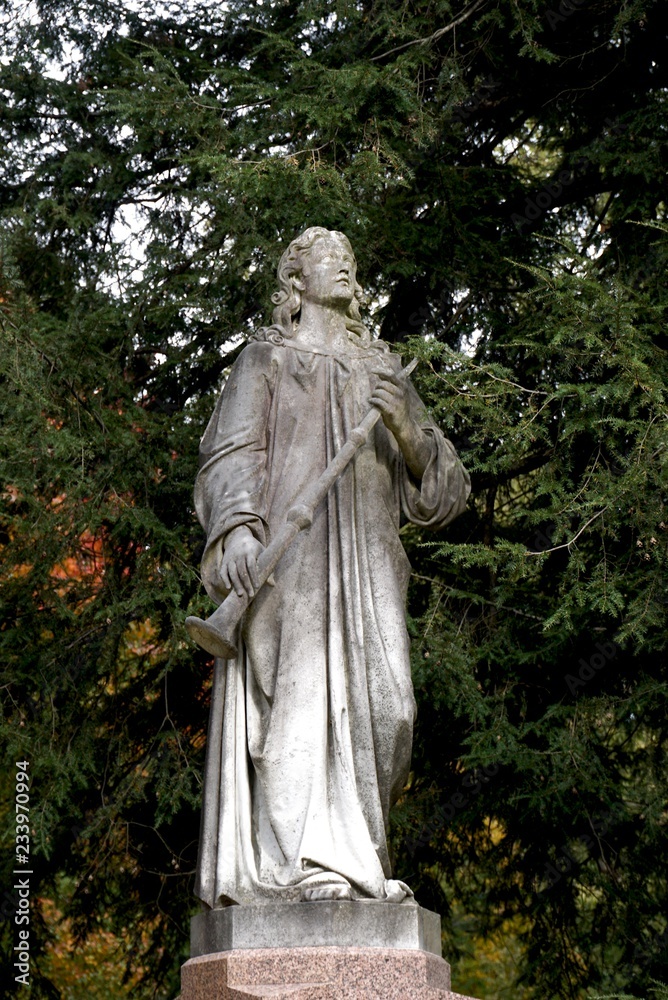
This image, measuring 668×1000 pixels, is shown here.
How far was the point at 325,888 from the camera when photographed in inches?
191

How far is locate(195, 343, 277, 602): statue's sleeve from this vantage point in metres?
5.46

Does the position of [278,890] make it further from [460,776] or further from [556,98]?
[556,98]

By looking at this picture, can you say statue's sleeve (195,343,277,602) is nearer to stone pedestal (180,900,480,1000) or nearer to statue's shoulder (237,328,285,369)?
statue's shoulder (237,328,285,369)

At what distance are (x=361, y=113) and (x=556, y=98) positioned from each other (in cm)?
161

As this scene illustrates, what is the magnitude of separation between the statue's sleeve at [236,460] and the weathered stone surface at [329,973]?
4.23ft

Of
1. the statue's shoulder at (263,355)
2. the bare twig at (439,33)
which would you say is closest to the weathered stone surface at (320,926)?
the statue's shoulder at (263,355)

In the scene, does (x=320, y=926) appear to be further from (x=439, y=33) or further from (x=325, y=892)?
(x=439, y=33)

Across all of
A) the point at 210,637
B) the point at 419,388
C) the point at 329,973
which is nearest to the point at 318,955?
the point at 329,973

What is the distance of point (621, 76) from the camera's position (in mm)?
10250

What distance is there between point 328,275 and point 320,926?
8.23ft

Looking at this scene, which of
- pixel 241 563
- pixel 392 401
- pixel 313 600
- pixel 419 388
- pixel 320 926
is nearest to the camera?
pixel 320 926

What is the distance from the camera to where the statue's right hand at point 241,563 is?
17.3ft

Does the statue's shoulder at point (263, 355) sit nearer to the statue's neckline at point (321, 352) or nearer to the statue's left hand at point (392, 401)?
the statue's neckline at point (321, 352)

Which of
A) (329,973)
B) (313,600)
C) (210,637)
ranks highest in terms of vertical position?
(313,600)
